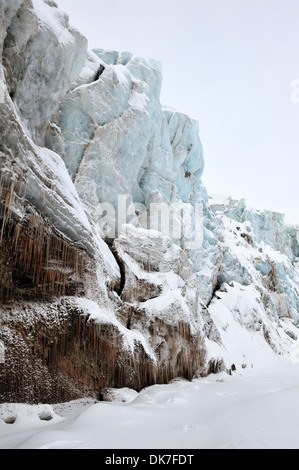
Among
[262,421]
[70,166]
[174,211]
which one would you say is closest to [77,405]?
[262,421]

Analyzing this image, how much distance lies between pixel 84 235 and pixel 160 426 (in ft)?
20.6

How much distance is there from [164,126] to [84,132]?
12976mm

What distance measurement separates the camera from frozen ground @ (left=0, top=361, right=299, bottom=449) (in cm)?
453

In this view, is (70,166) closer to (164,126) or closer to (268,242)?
(164,126)

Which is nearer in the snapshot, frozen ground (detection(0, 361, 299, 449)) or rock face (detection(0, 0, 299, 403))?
frozen ground (detection(0, 361, 299, 449))

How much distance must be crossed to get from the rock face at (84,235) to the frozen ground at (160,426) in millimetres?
1356

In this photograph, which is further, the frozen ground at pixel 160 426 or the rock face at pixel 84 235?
the rock face at pixel 84 235

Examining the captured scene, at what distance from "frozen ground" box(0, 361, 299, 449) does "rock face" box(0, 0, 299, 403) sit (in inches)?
53.4

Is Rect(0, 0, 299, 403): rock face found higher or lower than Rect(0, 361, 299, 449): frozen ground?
higher

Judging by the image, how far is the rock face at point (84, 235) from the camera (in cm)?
804

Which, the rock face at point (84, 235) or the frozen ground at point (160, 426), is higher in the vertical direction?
the rock face at point (84, 235)

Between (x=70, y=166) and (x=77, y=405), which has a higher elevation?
(x=70, y=166)
